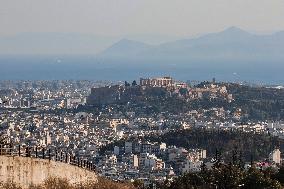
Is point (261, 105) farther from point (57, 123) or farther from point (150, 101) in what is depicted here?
point (57, 123)

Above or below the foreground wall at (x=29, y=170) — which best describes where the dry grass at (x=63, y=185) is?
below

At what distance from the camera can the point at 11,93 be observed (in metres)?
→ 168

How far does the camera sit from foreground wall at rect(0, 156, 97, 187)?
20203 mm

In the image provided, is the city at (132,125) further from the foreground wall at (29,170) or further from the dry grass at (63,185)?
the foreground wall at (29,170)

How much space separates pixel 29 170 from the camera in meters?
21.3

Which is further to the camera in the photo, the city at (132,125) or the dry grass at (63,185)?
the city at (132,125)

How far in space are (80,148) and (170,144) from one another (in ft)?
26.2

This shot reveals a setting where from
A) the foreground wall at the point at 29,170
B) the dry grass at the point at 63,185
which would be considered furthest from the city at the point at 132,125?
the foreground wall at the point at 29,170

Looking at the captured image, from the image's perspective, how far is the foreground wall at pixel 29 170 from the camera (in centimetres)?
2020

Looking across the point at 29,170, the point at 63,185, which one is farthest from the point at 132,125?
the point at 29,170

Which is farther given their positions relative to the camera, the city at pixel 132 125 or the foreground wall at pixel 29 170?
the city at pixel 132 125

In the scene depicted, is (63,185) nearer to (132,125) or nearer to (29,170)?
(29,170)

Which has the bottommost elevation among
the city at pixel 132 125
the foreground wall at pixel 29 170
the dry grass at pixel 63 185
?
the city at pixel 132 125

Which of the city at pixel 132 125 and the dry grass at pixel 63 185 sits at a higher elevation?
the dry grass at pixel 63 185
